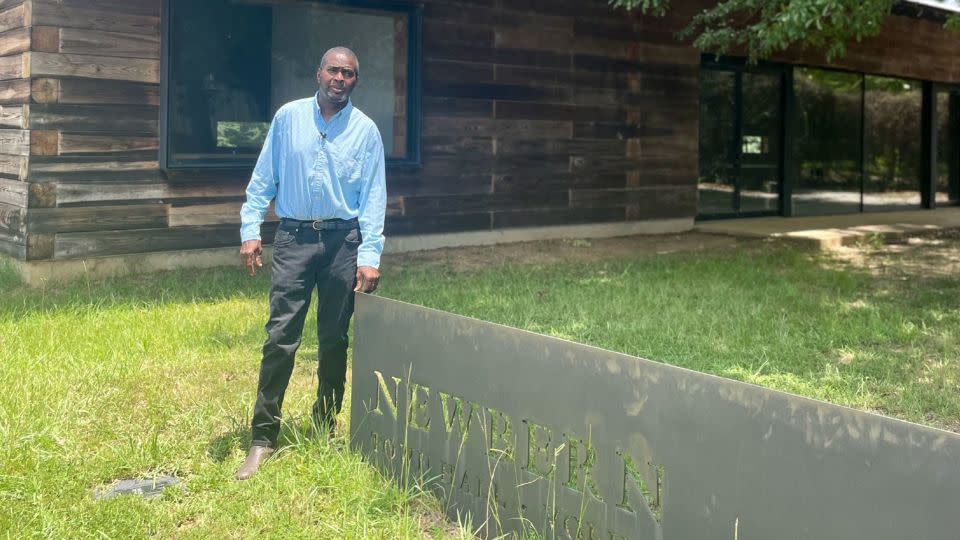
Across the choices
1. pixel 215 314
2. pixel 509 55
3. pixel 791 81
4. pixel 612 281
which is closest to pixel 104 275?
pixel 215 314

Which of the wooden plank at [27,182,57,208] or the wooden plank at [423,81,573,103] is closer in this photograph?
the wooden plank at [27,182,57,208]

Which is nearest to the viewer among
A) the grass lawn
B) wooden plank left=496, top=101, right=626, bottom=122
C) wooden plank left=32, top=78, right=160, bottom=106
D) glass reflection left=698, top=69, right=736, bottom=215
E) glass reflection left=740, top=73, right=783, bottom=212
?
the grass lawn

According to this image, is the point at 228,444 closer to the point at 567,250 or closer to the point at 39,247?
Answer: the point at 39,247

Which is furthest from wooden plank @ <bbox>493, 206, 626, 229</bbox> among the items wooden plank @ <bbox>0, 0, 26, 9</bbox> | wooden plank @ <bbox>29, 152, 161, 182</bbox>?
wooden plank @ <bbox>0, 0, 26, 9</bbox>

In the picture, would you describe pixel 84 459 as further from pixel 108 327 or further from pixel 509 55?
pixel 509 55

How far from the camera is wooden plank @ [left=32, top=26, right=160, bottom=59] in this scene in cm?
896

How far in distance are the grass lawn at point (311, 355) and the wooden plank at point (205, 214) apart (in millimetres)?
624

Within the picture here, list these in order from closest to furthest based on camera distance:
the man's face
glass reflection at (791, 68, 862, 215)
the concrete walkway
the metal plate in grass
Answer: the metal plate in grass, the man's face, the concrete walkway, glass reflection at (791, 68, 862, 215)

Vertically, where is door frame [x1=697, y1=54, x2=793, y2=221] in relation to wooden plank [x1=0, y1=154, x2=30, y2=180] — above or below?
above

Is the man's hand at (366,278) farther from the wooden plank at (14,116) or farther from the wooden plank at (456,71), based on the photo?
the wooden plank at (456,71)

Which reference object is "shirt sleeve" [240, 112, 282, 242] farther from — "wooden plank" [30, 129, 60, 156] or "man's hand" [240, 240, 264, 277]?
"wooden plank" [30, 129, 60, 156]

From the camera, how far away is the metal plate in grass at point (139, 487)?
4234 mm

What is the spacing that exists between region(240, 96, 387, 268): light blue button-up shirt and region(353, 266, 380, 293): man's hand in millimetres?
27

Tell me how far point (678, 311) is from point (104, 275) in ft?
17.1
